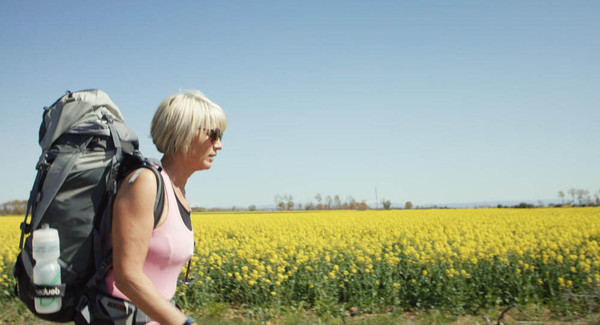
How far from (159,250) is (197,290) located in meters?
5.04

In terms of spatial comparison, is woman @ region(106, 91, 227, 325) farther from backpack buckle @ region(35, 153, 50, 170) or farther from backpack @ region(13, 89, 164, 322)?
backpack buckle @ region(35, 153, 50, 170)

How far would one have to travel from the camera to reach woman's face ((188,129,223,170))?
5.12 ft

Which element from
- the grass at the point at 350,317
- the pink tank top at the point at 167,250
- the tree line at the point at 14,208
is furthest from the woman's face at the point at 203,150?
the tree line at the point at 14,208

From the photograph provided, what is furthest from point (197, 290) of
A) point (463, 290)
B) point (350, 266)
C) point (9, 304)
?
point (463, 290)

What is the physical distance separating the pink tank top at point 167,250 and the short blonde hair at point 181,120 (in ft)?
0.37

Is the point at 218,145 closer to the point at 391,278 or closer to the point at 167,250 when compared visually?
the point at 167,250

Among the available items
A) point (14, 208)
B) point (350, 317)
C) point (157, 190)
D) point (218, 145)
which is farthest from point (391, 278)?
point (14, 208)

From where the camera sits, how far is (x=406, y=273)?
21.1ft

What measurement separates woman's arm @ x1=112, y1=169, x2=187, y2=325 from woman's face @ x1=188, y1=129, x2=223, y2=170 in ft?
0.80

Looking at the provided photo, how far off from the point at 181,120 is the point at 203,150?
0.48 ft

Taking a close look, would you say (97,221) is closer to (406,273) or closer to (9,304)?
(406,273)

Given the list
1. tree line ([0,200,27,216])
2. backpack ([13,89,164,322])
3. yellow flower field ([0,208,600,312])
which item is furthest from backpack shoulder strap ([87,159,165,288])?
tree line ([0,200,27,216])

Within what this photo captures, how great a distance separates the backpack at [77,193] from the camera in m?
1.36

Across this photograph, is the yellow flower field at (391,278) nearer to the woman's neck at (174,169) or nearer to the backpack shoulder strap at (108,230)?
the woman's neck at (174,169)
